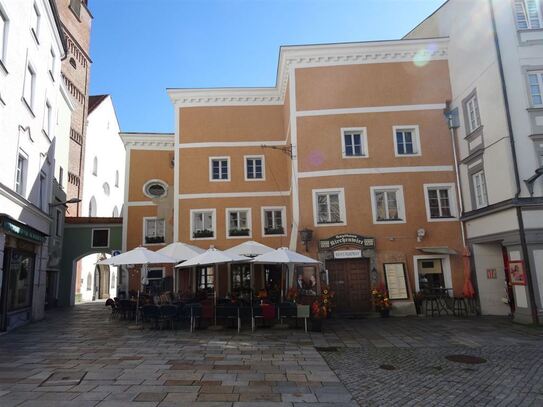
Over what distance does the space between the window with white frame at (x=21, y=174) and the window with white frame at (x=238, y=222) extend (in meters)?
9.34

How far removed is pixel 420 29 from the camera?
22.4 m

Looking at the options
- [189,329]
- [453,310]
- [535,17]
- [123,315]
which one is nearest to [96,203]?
[123,315]

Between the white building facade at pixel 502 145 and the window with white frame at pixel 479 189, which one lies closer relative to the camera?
the white building facade at pixel 502 145

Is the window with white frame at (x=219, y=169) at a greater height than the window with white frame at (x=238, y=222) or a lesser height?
greater

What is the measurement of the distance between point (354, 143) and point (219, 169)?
7293 mm

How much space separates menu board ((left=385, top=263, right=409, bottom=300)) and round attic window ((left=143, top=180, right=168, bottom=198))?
1337cm

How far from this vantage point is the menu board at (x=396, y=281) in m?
17.0

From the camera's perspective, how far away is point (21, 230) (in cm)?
1367

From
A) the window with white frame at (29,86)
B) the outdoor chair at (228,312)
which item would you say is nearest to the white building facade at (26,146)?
the window with white frame at (29,86)

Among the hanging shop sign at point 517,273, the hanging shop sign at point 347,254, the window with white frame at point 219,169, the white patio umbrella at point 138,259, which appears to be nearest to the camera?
the hanging shop sign at point 517,273

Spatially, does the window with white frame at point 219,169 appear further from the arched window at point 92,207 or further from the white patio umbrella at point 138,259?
the arched window at point 92,207

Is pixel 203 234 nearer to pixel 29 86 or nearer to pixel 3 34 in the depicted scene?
pixel 29 86

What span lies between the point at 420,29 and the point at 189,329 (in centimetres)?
1943

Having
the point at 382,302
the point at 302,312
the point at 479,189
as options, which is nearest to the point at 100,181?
the point at 382,302
